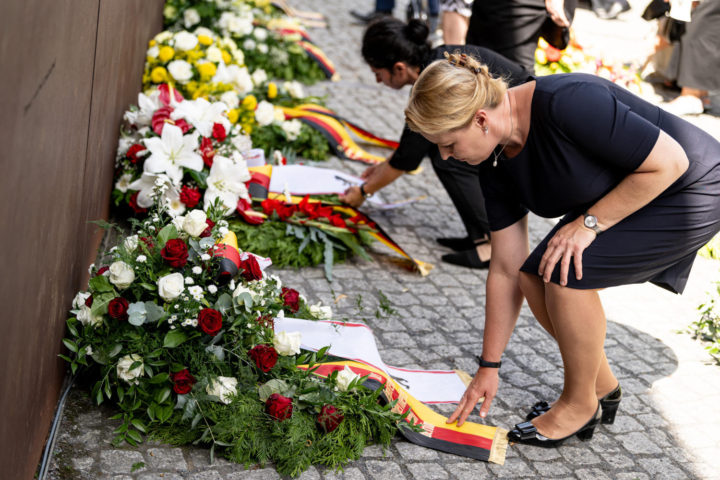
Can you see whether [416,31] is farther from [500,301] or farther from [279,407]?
[279,407]

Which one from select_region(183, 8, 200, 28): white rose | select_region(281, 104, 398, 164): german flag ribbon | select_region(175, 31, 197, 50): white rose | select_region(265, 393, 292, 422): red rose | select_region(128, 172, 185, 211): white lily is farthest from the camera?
select_region(183, 8, 200, 28): white rose

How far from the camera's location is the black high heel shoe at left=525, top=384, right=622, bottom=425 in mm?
3287

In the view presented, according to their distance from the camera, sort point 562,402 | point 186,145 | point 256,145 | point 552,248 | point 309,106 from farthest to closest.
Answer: point 309,106 → point 256,145 → point 186,145 → point 562,402 → point 552,248

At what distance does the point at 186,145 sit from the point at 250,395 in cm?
164

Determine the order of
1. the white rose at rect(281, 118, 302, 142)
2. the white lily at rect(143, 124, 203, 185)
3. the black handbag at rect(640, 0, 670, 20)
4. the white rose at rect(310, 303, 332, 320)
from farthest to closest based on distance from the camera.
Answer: the black handbag at rect(640, 0, 670, 20) < the white rose at rect(281, 118, 302, 142) < the white lily at rect(143, 124, 203, 185) < the white rose at rect(310, 303, 332, 320)

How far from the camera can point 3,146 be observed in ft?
6.24

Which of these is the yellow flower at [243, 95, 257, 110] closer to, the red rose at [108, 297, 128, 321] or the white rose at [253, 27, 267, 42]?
the white rose at [253, 27, 267, 42]

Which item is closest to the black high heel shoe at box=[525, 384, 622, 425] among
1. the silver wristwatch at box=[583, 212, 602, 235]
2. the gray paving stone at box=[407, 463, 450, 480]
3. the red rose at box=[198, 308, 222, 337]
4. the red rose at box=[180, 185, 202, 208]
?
the gray paving stone at box=[407, 463, 450, 480]

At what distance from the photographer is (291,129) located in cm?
542

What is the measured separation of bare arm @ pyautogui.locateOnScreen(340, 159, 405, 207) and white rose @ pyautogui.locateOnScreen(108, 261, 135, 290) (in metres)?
1.81

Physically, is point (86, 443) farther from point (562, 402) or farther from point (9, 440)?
point (562, 402)

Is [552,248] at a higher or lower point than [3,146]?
lower

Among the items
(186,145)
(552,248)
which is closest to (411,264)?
(186,145)

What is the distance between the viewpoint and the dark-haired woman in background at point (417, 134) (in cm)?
412
